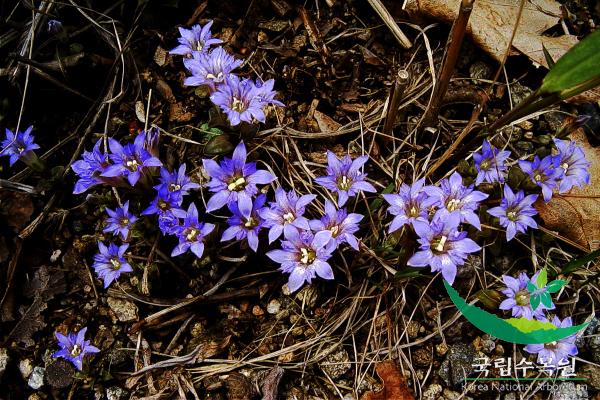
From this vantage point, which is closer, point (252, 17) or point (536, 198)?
point (536, 198)

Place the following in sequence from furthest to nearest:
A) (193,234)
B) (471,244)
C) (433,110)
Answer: (433,110) → (193,234) → (471,244)

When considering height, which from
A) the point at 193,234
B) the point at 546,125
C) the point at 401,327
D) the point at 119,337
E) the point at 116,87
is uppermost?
the point at 546,125

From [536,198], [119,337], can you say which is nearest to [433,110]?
[536,198]

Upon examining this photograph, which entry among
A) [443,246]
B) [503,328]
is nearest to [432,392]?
[503,328]

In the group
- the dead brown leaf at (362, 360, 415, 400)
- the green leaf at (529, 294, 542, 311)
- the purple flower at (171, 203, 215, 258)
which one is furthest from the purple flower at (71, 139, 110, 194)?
the green leaf at (529, 294, 542, 311)

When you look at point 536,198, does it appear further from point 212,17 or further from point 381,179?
point 212,17

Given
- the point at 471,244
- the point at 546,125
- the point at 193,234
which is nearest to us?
the point at 471,244

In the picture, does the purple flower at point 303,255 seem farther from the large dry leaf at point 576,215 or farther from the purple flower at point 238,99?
the large dry leaf at point 576,215

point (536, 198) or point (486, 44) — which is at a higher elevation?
point (486, 44)

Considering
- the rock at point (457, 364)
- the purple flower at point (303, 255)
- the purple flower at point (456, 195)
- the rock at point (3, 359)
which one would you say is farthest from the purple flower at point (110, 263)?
the rock at point (457, 364)
